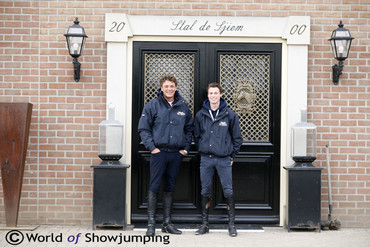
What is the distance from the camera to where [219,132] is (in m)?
6.23

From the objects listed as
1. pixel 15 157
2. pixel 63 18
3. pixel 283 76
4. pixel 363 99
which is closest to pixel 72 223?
pixel 15 157

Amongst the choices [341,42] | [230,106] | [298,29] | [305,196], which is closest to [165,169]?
[230,106]

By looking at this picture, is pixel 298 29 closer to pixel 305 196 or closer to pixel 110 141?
pixel 305 196

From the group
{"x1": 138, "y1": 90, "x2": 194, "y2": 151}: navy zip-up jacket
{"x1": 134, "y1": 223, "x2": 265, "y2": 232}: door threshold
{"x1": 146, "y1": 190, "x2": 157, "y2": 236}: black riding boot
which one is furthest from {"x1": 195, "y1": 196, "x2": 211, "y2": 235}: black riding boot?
{"x1": 138, "y1": 90, "x2": 194, "y2": 151}: navy zip-up jacket

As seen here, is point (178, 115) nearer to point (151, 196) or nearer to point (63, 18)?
point (151, 196)

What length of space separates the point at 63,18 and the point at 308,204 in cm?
398

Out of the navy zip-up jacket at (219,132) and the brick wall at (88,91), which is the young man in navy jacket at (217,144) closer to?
the navy zip-up jacket at (219,132)

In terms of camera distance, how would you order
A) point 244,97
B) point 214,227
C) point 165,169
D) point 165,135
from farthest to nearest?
point 244,97 < point 214,227 < point 165,169 < point 165,135

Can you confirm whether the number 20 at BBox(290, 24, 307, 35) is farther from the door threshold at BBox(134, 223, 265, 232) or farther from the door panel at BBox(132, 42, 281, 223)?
the door threshold at BBox(134, 223, 265, 232)

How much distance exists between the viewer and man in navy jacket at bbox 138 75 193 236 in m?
6.18

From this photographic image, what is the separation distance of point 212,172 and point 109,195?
1317 mm

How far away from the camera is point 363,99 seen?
685 cm

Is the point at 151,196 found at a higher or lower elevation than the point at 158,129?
lower

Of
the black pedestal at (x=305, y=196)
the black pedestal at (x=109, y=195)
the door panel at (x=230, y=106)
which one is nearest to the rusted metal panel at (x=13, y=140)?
the black pedestal at (x=109, y=195)
